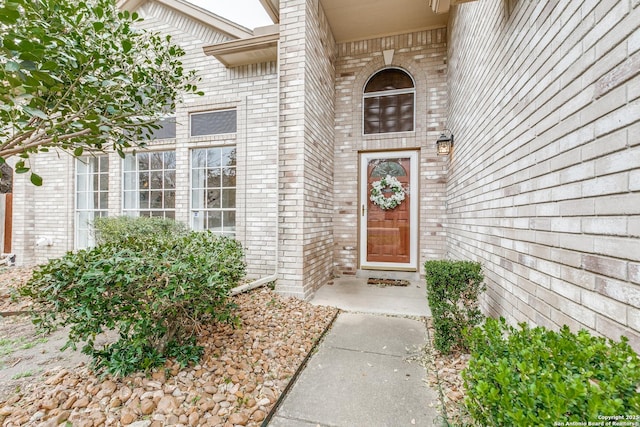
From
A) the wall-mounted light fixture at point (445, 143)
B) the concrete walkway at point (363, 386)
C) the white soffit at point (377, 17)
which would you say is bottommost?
the concrete walkway at point (363, 386)

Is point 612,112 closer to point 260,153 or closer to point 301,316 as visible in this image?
point 301,316

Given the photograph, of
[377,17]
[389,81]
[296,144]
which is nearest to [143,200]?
[296,144]

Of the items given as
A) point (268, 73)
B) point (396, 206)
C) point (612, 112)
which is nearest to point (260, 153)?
point (268, 73)

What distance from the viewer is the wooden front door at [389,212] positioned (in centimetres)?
482

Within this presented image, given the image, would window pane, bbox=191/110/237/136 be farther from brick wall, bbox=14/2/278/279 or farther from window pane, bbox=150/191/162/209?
window pane, bbox=150/191/162/209

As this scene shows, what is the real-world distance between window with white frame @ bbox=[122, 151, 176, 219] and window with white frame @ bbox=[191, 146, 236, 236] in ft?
1.60

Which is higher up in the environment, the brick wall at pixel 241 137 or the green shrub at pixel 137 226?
the brick wall at pixel 241 137

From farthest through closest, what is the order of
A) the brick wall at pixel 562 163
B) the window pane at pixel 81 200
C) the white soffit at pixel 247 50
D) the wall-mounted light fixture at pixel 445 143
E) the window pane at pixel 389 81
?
the window pane at pixel 81 200 < the window pane at pixel 389 81 < the wall-mounted light fixture at pixel 445 143 < the white soffit at pixel 247 50 < the brick wall at pixel 562 163

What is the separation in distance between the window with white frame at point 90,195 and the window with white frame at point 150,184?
658 millimetres

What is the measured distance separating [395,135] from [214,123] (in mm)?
3305

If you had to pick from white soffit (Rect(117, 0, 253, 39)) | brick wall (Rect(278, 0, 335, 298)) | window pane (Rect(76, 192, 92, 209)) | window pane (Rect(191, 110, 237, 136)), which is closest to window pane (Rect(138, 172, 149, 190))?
window pane (Rect(191, 110, 237, 136))

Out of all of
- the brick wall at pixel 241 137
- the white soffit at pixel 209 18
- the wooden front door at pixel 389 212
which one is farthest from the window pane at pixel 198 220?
the white soffit at pixel 209 18

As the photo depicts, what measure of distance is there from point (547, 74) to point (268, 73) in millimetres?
4010

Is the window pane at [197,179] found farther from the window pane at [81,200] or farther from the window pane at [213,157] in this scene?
the window pane at [81,200]
